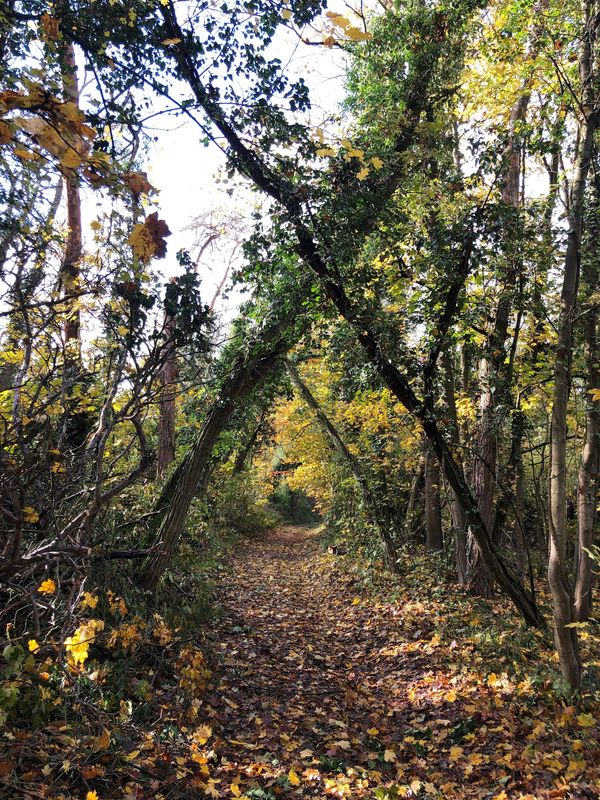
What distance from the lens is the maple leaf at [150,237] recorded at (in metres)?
2.02

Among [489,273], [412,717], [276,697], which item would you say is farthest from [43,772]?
[489,273]

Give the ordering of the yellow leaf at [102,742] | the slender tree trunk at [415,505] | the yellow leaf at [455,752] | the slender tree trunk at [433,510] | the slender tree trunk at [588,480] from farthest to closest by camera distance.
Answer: the slender tree trunk at [415,505]
the slender tree trunk at [433,510]
the slender tree trunk at [588,480]
the yellow leaf at [455,752]
the yellow leaf at [102,742]

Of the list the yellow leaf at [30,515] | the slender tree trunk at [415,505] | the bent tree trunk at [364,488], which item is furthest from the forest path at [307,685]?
the yellow leaf at [30,515]

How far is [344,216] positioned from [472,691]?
5601 mm

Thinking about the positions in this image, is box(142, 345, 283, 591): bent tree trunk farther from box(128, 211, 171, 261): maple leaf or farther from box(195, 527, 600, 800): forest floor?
box(128, 211, 171, 261): maple leaf

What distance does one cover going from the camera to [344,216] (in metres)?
6.06

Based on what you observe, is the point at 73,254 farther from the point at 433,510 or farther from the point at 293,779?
the point at 433,510

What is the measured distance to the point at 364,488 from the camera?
434 inches

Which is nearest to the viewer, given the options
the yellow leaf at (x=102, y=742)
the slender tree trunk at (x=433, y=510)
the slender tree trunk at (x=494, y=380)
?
the yellow leaf at (x=102, y=742)

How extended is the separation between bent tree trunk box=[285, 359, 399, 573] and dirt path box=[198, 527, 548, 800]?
5.48 ft

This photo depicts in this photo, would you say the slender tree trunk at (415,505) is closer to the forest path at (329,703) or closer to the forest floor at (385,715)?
the forest path at (329,703)

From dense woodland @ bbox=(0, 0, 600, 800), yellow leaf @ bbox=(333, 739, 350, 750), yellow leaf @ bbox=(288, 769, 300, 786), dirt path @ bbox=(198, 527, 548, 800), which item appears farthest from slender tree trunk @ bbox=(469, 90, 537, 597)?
yellow leaf @ bbox=(288, 769, 300, 786)

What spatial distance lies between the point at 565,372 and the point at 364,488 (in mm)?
7004

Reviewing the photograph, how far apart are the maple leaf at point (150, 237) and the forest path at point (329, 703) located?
3.60 metres
